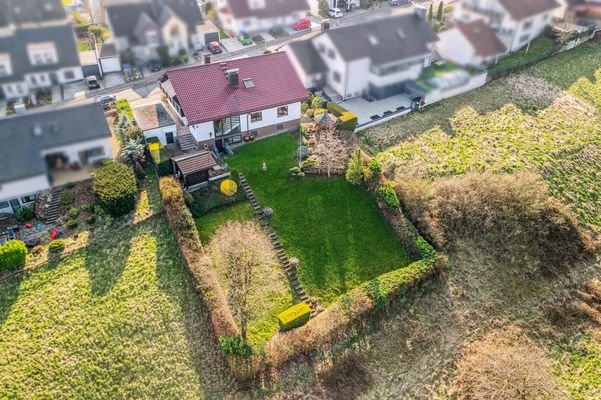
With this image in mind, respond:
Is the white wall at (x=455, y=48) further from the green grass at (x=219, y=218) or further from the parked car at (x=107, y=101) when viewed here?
the parked car at (x=107, y=101)

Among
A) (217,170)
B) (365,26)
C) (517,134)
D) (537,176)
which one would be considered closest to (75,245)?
(217,170)

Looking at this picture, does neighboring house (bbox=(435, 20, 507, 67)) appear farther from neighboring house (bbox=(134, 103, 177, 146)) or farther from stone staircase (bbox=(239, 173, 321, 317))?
neighboring house (bbox=(134, 103, 177, 146))

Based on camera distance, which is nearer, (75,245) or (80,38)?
(75,245)

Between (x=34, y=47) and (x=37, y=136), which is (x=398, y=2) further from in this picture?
(x=37, y=136)

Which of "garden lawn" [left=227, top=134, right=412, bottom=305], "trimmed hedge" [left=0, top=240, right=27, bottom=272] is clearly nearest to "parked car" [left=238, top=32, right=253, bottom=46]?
"garden lawn" [left=227, top=134, right=412, bottom=305]

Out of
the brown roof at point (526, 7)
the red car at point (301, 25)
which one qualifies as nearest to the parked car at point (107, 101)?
the red car at point (301, 25)

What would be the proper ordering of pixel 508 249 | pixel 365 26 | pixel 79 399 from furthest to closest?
pixel 365 26 < pixel 508 249 < pixel 79 399

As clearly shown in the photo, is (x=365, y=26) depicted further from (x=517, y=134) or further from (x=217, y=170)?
(x=217, y=170)
